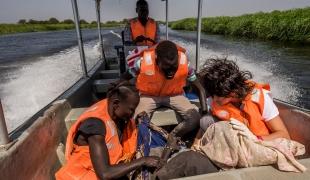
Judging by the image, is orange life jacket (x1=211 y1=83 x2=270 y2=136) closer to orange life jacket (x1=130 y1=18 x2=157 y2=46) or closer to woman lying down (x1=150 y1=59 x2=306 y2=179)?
woman lying down (x1=150 y1=59 x2=306 y2=179)

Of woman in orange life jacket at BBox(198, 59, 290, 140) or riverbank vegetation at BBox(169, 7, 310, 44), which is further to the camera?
riverbank vegetation at BBox(169, 7, 310, 44)

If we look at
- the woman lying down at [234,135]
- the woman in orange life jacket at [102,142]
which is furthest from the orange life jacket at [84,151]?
the woman lying down at [234,135]

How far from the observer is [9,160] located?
141 cm

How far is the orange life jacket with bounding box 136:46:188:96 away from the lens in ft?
8.31

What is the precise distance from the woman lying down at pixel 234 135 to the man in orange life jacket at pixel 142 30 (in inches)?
106

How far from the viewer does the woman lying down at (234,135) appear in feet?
4.52

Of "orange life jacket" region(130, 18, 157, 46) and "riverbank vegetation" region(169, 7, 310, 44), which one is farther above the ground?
"orange life jacket" region(130, 18, 157, 46)

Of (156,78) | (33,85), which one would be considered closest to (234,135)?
(156,78)

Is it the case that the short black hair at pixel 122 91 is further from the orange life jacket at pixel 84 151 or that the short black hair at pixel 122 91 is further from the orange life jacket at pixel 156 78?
the orange life jacket at pixel 156 78

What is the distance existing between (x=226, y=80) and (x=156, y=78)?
3.02 feet

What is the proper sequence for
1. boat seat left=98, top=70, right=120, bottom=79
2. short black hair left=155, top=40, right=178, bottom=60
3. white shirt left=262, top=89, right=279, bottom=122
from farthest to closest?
boat seat left=98, top=70, right=120, bottom=79
short black hair left=155, top=40, right=178, bottom=60
white shirt left=262, top=89, right=279, bottom=122

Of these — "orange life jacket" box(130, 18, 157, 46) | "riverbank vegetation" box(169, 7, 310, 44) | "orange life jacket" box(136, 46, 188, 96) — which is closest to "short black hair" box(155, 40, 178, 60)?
"orange life jacket" box(136, 46, 188, 96)

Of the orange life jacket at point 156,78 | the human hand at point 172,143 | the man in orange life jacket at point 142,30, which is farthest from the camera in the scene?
the man in orange life jacket at point 142,30

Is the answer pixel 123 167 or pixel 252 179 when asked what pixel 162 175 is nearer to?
pixel 123 167
